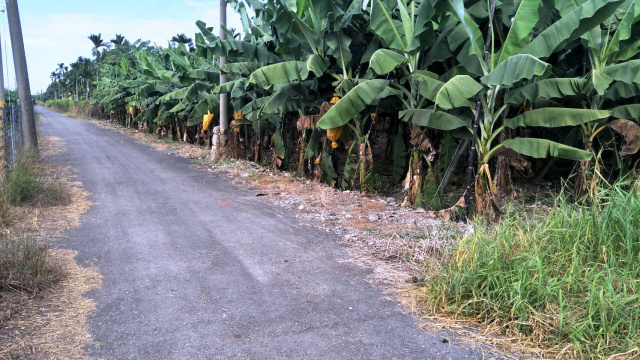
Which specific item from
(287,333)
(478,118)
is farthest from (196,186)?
(287,333)

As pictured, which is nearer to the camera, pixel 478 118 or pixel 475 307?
pixel 475 307

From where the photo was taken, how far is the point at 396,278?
217 inches

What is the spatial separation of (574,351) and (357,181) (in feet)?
25.4

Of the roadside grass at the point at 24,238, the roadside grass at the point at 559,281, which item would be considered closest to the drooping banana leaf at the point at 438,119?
the roadside grass at the point at 559,281

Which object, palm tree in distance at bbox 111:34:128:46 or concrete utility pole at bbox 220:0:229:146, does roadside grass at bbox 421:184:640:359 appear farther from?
palm tree in distance at bbox 111:34:128:46

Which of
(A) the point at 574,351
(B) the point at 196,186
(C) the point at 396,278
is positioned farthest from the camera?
(B) the point at 196,186

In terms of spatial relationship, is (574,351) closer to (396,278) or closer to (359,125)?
(396,278)

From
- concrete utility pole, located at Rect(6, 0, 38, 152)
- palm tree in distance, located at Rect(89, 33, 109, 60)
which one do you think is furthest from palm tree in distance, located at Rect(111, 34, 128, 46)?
concrete utility pole, located at Rect(6, 0, 38, 152)

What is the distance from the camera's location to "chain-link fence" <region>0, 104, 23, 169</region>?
9.19 metres

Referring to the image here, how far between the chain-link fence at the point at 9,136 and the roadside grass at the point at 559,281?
27.7 feet

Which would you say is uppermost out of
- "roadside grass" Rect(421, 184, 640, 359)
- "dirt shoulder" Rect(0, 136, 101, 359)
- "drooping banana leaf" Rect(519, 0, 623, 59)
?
"drooping banana leaf" Rect(519, 0, 623, 59)

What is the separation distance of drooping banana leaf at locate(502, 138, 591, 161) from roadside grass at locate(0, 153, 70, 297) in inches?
260

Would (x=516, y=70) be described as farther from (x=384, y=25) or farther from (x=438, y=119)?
(x=384, y=25)

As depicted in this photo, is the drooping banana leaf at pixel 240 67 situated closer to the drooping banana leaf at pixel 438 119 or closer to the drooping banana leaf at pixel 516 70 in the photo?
the drooping banana leaf at pixel 438 119
